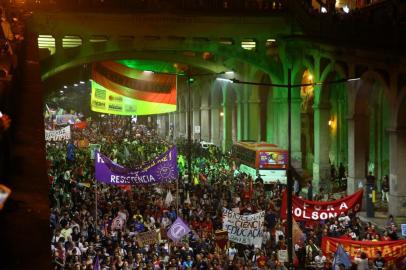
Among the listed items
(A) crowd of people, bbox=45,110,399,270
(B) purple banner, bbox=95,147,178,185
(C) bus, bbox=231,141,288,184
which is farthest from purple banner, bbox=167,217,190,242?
(C) bus, bbox=231,141,288,184

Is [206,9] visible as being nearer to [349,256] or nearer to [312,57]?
[312,57]

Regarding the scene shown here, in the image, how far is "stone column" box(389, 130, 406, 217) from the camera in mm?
24828

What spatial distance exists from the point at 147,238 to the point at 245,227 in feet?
9.07

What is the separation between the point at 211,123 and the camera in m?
59.5

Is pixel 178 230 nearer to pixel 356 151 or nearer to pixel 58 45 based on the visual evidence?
pixel 356 151

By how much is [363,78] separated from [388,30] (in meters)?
4.29

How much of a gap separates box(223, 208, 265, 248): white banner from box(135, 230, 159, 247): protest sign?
6.63 feet

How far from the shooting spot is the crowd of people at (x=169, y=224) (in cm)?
1650

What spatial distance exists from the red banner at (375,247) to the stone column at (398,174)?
33.1ft

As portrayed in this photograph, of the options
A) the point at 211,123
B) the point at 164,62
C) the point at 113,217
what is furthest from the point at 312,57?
the point at 211,123

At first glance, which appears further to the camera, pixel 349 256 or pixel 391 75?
pixel 391 75

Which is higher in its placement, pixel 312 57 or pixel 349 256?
pixel 312 57

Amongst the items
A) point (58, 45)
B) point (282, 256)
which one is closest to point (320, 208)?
point (282, 256)

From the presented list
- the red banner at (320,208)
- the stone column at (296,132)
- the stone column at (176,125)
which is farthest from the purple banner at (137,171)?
Result: the stone column at (176,125)
